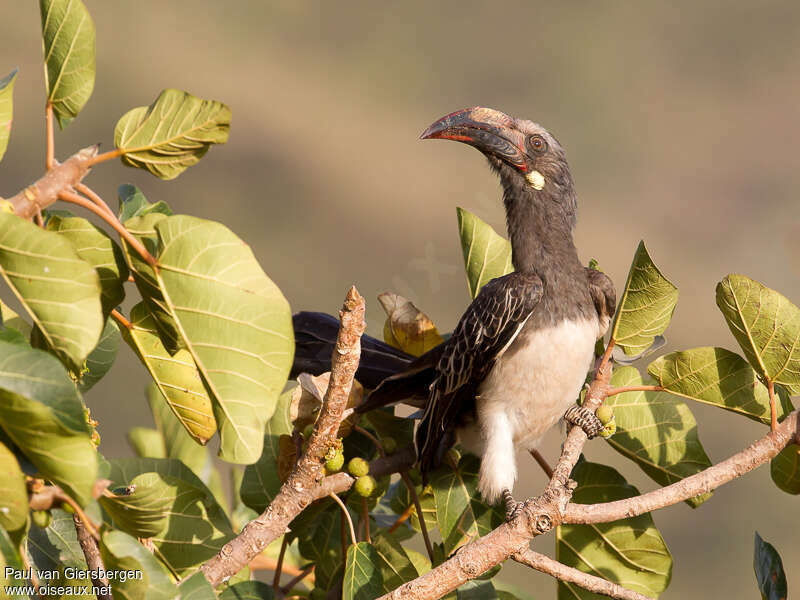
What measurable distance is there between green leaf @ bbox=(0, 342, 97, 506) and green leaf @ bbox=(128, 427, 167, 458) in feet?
4.88

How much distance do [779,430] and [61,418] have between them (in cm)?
143

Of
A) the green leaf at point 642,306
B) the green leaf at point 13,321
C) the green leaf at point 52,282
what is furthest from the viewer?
the green leaf at point 642,306

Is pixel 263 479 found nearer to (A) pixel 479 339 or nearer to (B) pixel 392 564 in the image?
(B) pixel 392 564

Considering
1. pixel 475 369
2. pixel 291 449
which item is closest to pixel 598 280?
pixel 475 369

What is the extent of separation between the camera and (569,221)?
2.75 meters

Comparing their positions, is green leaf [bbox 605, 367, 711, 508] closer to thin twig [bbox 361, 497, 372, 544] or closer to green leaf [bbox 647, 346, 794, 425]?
green leaf [bbox 647, 346, 794, 425]

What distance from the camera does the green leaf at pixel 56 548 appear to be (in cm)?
161

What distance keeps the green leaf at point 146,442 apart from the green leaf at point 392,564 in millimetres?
1008

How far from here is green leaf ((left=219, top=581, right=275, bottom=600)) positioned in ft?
5.81

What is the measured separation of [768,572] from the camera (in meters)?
1.86

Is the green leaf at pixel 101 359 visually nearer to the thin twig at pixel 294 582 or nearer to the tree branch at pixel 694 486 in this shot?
the thin twig at pixel 294 582

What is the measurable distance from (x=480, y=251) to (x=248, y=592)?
1.17 metres

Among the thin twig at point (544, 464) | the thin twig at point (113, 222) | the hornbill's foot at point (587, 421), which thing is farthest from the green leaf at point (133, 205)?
the thin twig at point (544, 464)

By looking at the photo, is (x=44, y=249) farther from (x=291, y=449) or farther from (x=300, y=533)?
(x=300, y=533)
